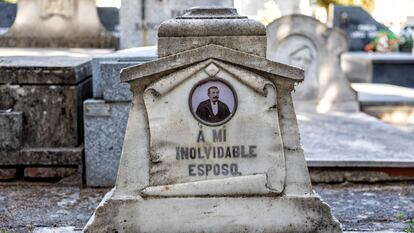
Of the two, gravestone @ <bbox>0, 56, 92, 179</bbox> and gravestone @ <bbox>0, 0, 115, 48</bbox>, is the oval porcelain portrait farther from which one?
gravestone @ <bbox>0, 0, 115, 48</bbox>

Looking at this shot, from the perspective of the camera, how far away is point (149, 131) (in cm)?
364

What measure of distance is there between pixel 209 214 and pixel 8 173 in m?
2.76

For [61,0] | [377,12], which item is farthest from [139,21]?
[377,12]

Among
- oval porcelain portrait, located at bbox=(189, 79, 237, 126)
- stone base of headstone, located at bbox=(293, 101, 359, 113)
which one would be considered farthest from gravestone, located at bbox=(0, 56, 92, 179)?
stone base of headstone, located at bbox=(293, 101, 359, 113)

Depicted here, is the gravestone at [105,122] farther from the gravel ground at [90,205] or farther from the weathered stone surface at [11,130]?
the weathered stone surface at [11,130]

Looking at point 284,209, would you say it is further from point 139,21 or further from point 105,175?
point 139,21

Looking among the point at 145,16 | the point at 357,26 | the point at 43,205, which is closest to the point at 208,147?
the point at 43,205

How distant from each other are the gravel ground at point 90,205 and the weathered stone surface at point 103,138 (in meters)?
0.13

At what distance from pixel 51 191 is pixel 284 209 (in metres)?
2.57

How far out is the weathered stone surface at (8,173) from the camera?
5887 mm

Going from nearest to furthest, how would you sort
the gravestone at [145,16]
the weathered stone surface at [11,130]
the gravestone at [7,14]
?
the weathered stone surface at [11,130] → the gravestone at [145,16] → the gravestone at [7,14]

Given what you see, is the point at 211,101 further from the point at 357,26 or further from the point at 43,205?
the point at 357,26

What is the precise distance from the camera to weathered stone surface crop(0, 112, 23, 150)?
19.0 ft

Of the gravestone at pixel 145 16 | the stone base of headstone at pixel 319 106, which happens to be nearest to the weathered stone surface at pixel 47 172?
the gravestone at pixel 145 16
